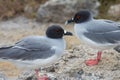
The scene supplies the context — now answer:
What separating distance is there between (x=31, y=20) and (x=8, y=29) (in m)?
1.05

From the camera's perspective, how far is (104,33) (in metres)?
7.28

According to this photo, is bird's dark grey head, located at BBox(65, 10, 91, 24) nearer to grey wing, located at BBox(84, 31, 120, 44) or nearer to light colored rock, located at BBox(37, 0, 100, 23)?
grey wing, located at BBox(84, 31, 120, 44)

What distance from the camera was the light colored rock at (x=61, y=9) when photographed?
1372 centimetres

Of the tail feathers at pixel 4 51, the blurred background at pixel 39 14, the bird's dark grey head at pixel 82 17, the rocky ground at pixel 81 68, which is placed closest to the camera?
the tail feathers at pixel 4 51

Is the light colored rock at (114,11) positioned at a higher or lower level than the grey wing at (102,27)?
higher

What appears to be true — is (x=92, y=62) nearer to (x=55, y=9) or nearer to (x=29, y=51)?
(x=29, y=51)

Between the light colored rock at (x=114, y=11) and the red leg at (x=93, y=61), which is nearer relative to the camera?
the red leg at (x=93, y=61)

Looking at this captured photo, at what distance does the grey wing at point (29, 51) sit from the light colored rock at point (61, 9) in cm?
702

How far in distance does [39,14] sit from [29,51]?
7426 mm

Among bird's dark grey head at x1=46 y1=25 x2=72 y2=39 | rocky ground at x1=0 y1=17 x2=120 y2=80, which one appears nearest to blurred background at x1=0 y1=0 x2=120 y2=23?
rocky ground at x1=0 y1=17 x2=120 y2=80

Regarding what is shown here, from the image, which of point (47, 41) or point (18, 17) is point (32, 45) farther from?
point (18, 17)

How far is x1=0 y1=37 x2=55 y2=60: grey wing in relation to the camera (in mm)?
6602

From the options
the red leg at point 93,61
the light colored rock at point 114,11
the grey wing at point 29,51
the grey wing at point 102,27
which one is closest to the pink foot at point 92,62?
the red leg at point 93,61

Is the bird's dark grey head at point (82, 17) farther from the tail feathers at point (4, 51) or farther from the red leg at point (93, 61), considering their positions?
the tail feathers at point (4, 51)
